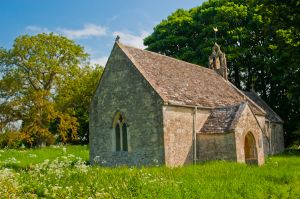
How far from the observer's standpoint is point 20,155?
927 inches

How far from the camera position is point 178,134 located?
20672 millimetres

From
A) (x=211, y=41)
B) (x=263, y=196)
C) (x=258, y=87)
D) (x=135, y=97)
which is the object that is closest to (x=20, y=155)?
(x=135, y=97)

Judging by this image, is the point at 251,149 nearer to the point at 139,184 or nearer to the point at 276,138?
the point at 139,184

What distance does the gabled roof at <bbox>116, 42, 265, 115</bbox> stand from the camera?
843 inches

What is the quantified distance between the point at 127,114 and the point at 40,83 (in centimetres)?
2190

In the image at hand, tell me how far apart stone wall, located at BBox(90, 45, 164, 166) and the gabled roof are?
657mm

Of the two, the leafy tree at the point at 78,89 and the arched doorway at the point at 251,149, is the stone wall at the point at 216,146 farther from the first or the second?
the leafy tree at the point at 78,89

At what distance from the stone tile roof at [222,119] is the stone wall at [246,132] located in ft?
1.08

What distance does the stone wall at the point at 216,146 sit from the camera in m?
20.4

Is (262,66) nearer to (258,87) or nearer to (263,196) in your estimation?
(258,87)

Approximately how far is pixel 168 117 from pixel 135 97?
A: 238 centimetres

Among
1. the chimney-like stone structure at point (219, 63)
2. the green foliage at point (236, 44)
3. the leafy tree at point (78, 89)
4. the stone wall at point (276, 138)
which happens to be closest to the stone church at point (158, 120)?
the chimney-like stone structure at point (219, 63)

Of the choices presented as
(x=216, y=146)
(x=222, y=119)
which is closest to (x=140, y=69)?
(x=222, y=119)

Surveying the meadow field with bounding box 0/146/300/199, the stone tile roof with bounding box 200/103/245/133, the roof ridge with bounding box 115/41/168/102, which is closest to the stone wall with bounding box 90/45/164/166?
the roof ridge with bounding box 115/41/168/102
